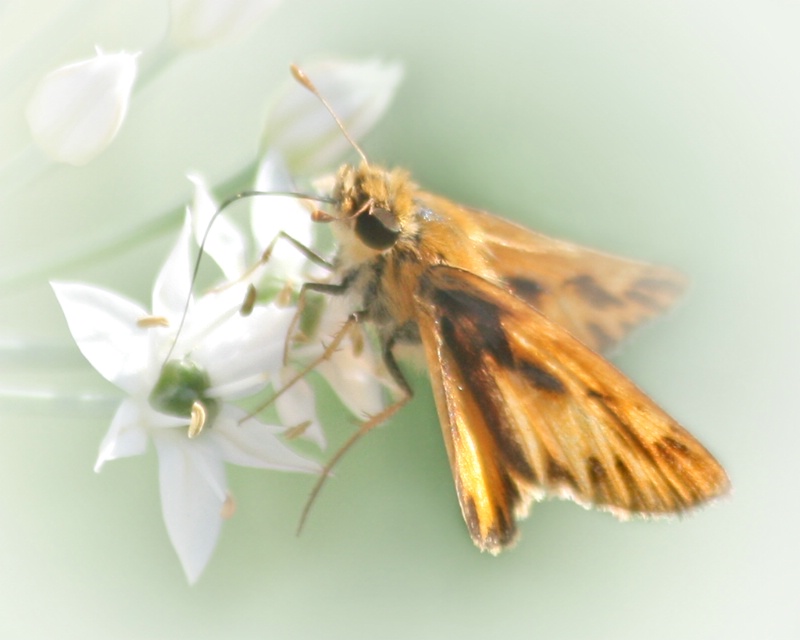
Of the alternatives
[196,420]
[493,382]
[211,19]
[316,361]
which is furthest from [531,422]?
[211,19]

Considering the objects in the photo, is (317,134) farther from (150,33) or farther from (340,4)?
(340,4)

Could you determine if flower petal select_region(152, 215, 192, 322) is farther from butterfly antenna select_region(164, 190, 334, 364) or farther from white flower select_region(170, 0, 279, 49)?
white flower select_region(170, 0, 279, 49)

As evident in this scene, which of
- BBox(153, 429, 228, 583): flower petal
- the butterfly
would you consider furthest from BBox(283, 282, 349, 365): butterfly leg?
BBox(153, 429, 228, 583): flower petal

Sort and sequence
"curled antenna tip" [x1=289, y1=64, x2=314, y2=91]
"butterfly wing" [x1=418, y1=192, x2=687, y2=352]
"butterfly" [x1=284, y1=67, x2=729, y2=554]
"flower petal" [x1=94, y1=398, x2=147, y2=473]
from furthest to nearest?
1. "butterfly wing" [x1=418, y1=192, x2=687, y2=352]
2. "curled antenna tip" [x1=289, y1=64, x2=314, y2=91]
3. "butterfly" [x1=284, y1=67, x2=729, y2=554]
4. "flower petal" [x1=94, y1=398, x2=147, y2=473]

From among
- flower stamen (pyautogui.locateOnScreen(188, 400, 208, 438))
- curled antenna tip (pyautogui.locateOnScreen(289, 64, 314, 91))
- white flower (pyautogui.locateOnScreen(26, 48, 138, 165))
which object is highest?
curled antenna tip (pyautogui.locateOnScreen(289, 64, 314, 91))

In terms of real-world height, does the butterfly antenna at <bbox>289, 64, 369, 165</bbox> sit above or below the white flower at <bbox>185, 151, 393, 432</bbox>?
above

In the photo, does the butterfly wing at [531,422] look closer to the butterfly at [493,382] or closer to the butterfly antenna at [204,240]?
the butterfly at [493,382]

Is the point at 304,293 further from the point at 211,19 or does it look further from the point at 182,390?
the point at 211,19
